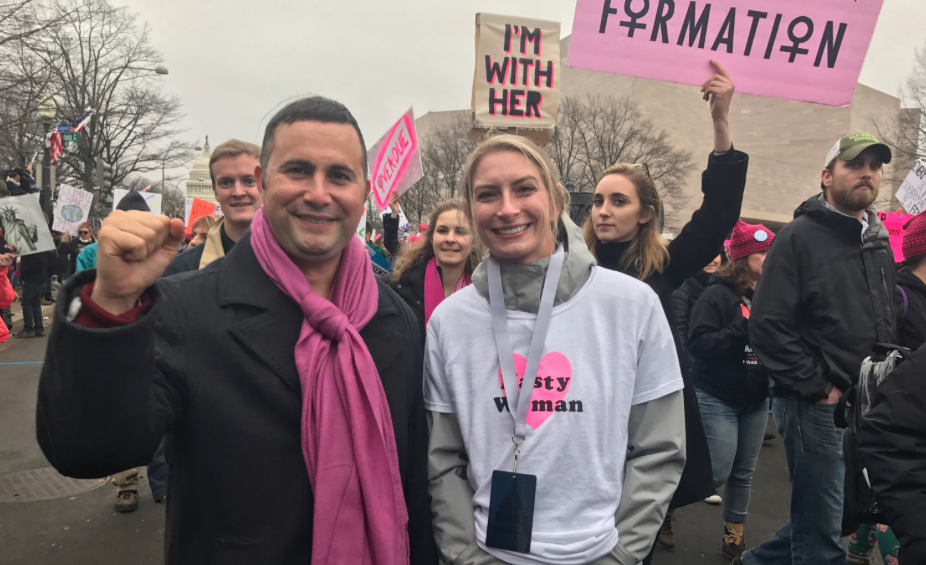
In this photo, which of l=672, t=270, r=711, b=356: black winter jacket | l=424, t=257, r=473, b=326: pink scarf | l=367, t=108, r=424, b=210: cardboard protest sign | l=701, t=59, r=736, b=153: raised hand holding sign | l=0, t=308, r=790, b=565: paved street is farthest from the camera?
l=367, t=108, r=424, b=210: cardboard protest sign

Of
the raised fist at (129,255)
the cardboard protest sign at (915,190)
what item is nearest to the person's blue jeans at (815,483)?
the raised fist at (129,255)

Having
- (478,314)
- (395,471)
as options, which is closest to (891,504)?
(478,314)

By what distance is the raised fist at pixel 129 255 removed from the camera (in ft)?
4.03

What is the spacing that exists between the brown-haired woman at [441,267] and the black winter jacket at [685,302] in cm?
194

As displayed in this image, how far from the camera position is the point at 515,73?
215 inches

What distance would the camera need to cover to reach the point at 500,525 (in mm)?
1718

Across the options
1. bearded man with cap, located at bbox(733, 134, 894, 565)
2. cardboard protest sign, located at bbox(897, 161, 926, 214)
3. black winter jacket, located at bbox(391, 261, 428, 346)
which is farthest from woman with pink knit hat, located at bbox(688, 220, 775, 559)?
cardboard protest sign, located at bbox(897, 161, 926, 214)

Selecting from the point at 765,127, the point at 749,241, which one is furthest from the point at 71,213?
the point at 765,127

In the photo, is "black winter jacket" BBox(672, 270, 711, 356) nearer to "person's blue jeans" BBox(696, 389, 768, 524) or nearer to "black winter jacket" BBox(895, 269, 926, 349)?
"person's blue jeans" BBox(696, 389, 768, 524)

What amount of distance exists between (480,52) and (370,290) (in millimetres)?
4077

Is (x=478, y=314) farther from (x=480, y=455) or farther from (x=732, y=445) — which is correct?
(x=732, y=445)

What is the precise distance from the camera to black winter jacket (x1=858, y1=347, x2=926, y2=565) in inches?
77.2

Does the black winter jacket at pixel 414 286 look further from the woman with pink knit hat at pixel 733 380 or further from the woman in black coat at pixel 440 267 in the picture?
the woman with pink knit hat at pixel 733 380

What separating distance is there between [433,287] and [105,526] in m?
2.91
